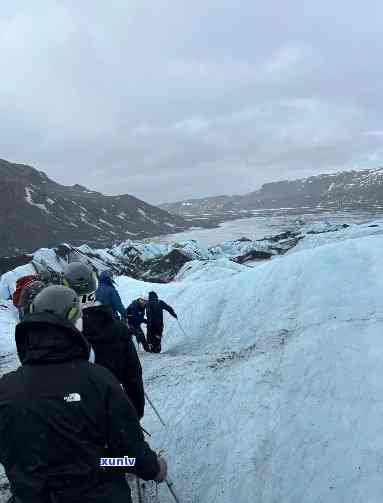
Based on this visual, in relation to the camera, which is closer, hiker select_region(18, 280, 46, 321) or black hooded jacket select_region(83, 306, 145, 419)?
black hooded jacket select_region(83, 306, 145, 419)

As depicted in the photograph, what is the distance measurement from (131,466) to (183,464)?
3901mm

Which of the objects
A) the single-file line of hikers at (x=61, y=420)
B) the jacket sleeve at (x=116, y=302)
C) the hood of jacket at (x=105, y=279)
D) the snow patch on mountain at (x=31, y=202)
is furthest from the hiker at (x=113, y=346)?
the snow patch on mountain at (x=31, y=202)

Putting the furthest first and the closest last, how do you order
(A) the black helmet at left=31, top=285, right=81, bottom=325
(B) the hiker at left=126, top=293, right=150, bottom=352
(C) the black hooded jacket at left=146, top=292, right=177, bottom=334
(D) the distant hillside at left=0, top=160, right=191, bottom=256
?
(D) the distant hillside at left=0, top=160, right=191, bottom=256, (C) the black hooded jacket at left=146, top=292, right=177, bottom=334, (B) the hiker at left=126, top=293, right=150, bottom=352, (A) the black helmet at left=31, top=285, right=81, bottom=325

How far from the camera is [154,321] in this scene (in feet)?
42.5

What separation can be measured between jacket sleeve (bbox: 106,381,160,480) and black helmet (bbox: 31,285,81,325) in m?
0.63

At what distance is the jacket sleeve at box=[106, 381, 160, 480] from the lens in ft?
9.87

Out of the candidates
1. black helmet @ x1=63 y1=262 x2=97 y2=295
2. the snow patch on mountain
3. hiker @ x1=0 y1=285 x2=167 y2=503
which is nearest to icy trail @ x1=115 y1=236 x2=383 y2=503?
black helmet @ x1=63 y1=262 x2=97 y2=295

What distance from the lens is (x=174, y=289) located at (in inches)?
766

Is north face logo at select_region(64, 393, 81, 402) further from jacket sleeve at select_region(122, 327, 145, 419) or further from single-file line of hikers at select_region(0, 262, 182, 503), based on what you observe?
jacket sleeve at select_region(122, 327, 145, 419)

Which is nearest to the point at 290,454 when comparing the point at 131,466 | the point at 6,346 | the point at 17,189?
the point at 131,466

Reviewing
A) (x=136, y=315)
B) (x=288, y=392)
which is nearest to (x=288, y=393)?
(x=288, y=392)

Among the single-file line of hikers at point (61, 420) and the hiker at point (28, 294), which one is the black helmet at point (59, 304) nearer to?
the single-file line of hikers at point (61, 420)

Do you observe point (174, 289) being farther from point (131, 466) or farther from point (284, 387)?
point (131, 466)

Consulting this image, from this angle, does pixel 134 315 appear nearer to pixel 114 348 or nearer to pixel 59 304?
pixel 114 348
